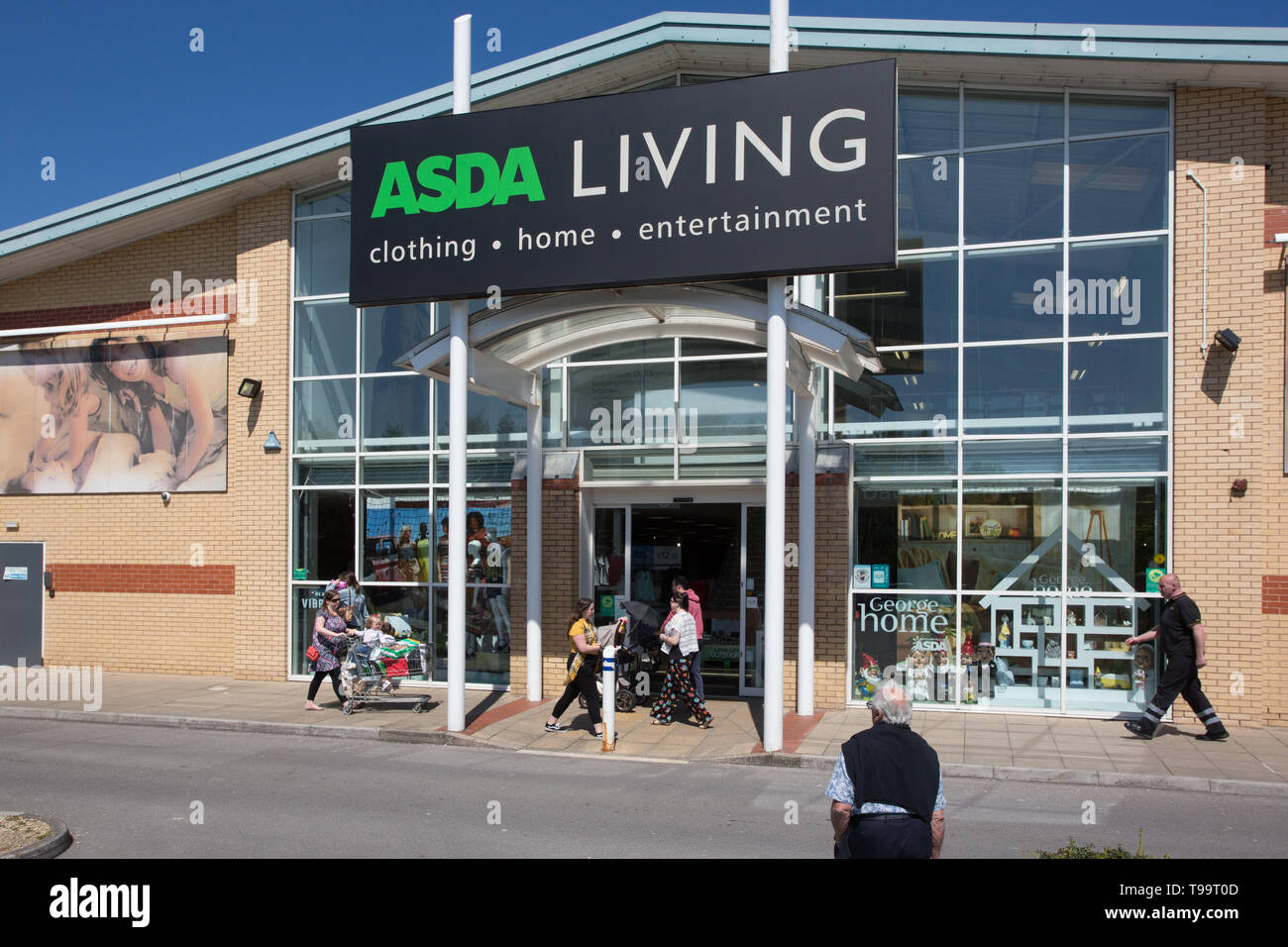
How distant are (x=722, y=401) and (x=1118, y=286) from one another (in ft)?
16.9

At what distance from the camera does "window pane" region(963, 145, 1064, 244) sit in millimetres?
12992

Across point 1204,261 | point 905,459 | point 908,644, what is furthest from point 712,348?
point 1204,261

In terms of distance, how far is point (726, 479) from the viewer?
13.9 metres

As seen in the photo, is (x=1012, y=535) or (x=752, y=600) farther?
(x=752, y=600)

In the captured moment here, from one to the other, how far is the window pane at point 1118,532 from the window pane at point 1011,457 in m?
0.38

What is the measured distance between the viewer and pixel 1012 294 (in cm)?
1310

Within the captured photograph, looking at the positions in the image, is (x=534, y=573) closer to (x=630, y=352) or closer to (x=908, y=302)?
(x=630, y=352)

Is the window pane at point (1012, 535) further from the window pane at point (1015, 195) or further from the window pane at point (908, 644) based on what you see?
the window pane at point (1015, 195)

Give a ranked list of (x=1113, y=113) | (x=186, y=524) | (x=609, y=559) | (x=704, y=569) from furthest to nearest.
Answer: (x=186, y=524) < (x=609, y=559) < (x=704, y=569) < (x=1113, y=113)

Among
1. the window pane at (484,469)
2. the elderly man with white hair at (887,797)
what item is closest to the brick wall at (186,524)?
the window pane at (484,469)

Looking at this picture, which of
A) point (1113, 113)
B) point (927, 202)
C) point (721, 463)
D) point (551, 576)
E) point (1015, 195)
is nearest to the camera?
point (1113, 113)

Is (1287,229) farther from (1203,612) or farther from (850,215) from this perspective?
(850,215)

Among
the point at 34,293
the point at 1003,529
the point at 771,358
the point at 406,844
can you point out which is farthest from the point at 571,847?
the point at 34,293

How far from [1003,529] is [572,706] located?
19.5 feet
